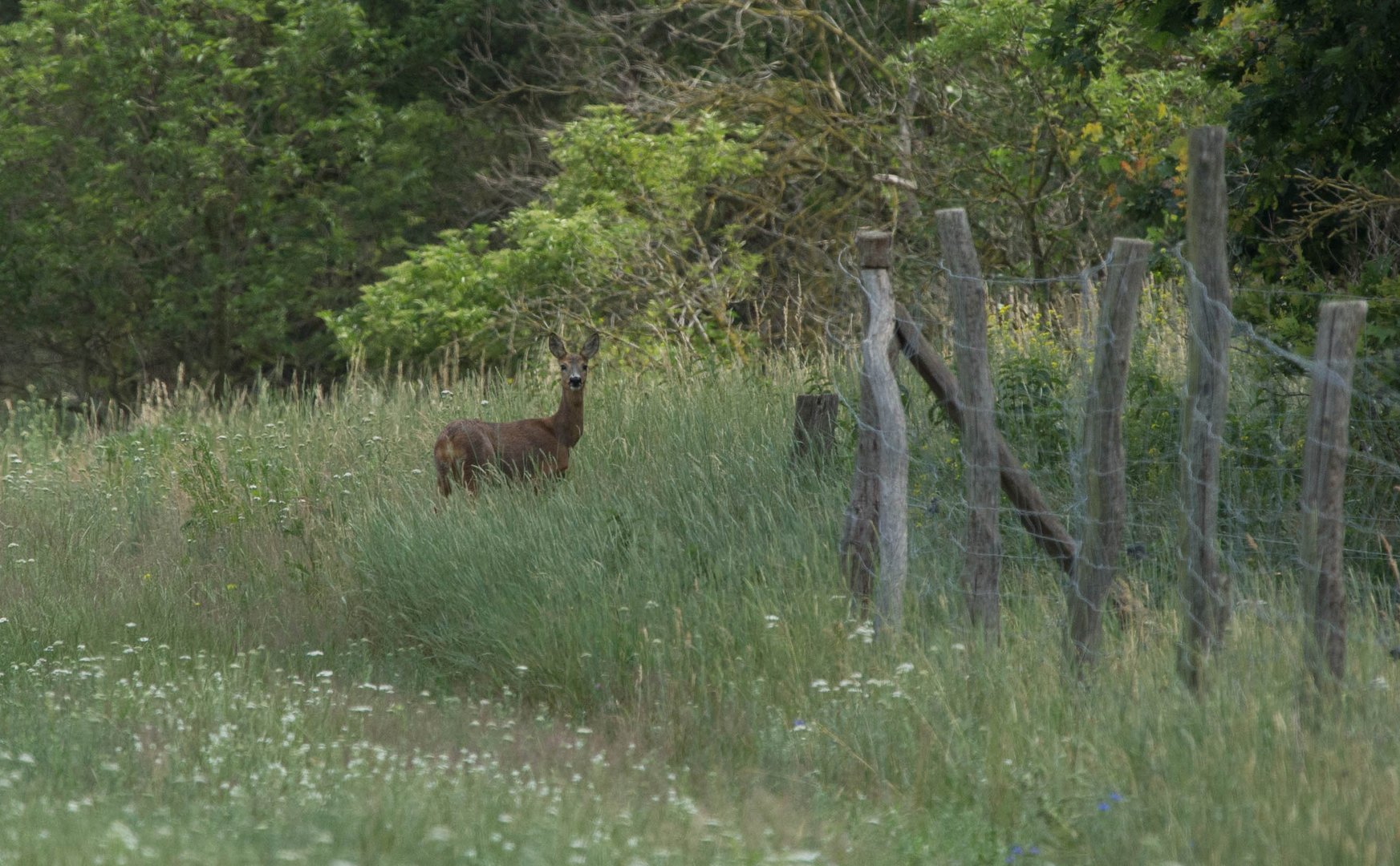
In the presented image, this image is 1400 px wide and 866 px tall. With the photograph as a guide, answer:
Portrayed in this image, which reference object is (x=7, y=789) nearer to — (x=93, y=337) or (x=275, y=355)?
(x=275, y=355)

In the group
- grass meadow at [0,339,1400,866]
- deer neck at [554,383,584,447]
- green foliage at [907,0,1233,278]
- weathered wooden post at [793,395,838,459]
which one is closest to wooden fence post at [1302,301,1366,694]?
grass meadow at [0,339,1400,866]

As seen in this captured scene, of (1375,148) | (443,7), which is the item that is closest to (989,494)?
(1375,148)

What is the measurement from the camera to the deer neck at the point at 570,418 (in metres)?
11.2

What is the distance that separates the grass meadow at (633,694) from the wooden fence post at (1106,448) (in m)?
0.31

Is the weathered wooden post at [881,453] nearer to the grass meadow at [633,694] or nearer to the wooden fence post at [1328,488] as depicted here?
the grass meadow at [633,694]

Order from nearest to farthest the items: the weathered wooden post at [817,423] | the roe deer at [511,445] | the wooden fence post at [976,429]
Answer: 1. the wooden fence post at [976,429]
2. the weathered wooden post at [817,423]
3. the roe deer at [511,445]

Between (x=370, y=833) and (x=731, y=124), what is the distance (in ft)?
53.6

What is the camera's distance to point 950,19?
17047 millimetres

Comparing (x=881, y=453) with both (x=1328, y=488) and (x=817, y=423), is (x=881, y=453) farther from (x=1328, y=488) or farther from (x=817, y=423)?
(x=817, y=423)

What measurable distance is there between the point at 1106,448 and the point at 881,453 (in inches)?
47.3

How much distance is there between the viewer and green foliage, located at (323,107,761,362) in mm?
18031

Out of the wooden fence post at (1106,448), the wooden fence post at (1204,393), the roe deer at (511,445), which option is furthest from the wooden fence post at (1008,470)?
the roe deer at (511,445)

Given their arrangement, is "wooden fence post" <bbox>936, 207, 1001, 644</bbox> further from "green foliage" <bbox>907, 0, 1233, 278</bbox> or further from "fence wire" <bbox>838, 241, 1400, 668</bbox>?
"green foliage" <bbox>907, 0, 1233, 278</bbox>

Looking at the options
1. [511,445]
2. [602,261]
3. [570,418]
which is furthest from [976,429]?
[602,261]
